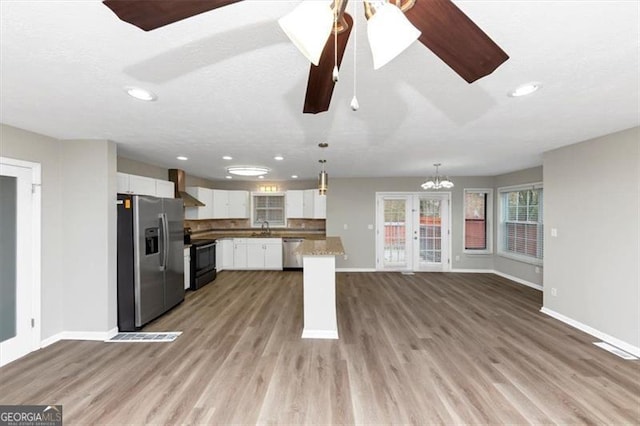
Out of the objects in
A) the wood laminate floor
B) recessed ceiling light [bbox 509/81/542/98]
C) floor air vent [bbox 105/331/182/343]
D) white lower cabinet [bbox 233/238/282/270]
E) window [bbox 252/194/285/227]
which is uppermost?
recessed ceiling light [bbox 509/81/542/98]

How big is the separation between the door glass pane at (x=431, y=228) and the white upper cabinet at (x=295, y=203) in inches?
123

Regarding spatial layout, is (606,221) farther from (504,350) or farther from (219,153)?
(219,153)

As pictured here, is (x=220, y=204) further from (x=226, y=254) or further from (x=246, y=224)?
(x=226, y=254)

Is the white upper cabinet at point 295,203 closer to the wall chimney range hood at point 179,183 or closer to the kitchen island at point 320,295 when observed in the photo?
the wall chimney range hood at point 179,183

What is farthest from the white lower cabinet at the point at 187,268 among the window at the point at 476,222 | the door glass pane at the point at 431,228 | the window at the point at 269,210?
the window at the point at 476,222

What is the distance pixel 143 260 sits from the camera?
11.4 ft

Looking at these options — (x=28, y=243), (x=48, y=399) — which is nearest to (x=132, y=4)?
(x=48, y=399)

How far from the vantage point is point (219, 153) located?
3.91 metres

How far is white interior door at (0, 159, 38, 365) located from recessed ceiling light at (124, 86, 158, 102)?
1.89 metres

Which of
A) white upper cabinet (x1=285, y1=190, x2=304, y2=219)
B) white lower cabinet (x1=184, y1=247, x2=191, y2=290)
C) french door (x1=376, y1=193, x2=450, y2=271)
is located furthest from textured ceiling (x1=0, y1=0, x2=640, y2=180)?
white upper cabinet (x1=285, y1=190, x2=304, y2=219)

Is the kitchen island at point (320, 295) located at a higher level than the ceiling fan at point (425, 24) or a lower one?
lower

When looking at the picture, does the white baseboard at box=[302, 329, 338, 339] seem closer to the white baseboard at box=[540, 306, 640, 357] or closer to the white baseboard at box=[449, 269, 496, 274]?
the white baseboard at box=[540, 306, 640, 357]

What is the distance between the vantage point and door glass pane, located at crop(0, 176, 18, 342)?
2.68 meters

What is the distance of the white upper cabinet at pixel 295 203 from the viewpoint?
7027 millimetres
